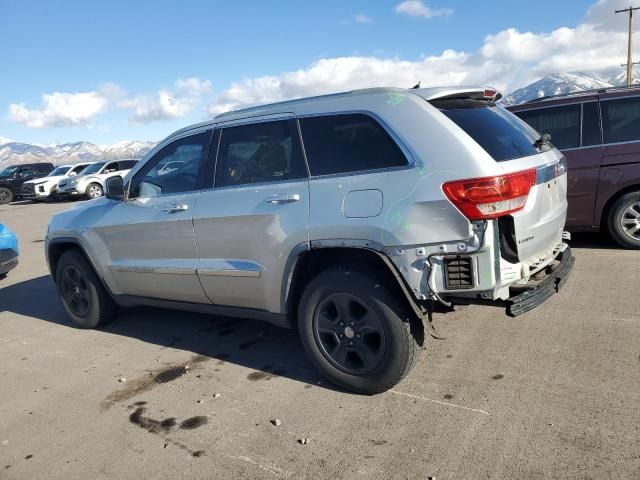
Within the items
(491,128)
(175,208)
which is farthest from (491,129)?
(175,208)

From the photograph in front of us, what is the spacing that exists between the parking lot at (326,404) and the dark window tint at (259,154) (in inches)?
57.3

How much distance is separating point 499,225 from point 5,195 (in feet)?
91.9

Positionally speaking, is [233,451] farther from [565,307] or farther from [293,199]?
[565,307]

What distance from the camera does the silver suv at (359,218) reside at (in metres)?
2.88

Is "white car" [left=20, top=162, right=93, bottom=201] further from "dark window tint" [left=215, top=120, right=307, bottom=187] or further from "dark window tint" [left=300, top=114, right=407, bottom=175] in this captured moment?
"dark window tint" [left=300, top=114, right=407, bottom=175]

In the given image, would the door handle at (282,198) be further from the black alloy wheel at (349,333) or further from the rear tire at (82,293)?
the rear tire at (82,293)

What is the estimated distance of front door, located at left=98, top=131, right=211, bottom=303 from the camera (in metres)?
4.06

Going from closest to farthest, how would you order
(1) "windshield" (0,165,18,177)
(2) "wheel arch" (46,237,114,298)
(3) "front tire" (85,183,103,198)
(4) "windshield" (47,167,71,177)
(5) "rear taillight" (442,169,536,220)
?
(5) "rear taillight" (442,169,536,220), (2) "wheel arch" (46,237,114,298), (3) "front tire" (85,183,103,198), (4) "windshield" (47,167,71,177), (1) "windshield" (0,165,18,177)

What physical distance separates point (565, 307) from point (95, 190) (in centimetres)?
2208

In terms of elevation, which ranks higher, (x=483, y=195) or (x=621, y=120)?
(x=621, y=120)

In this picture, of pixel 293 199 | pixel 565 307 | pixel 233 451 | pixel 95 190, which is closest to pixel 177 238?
pixel 293 199

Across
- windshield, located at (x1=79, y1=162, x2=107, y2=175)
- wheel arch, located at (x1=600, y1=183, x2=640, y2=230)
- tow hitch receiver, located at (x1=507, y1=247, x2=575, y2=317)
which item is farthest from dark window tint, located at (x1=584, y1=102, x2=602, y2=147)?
windshield, located at (x1=79, y1=162, x2=107, y2=175)

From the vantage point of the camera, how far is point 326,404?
10.8 feet

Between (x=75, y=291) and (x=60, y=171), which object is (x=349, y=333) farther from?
(x=60, y=171)
